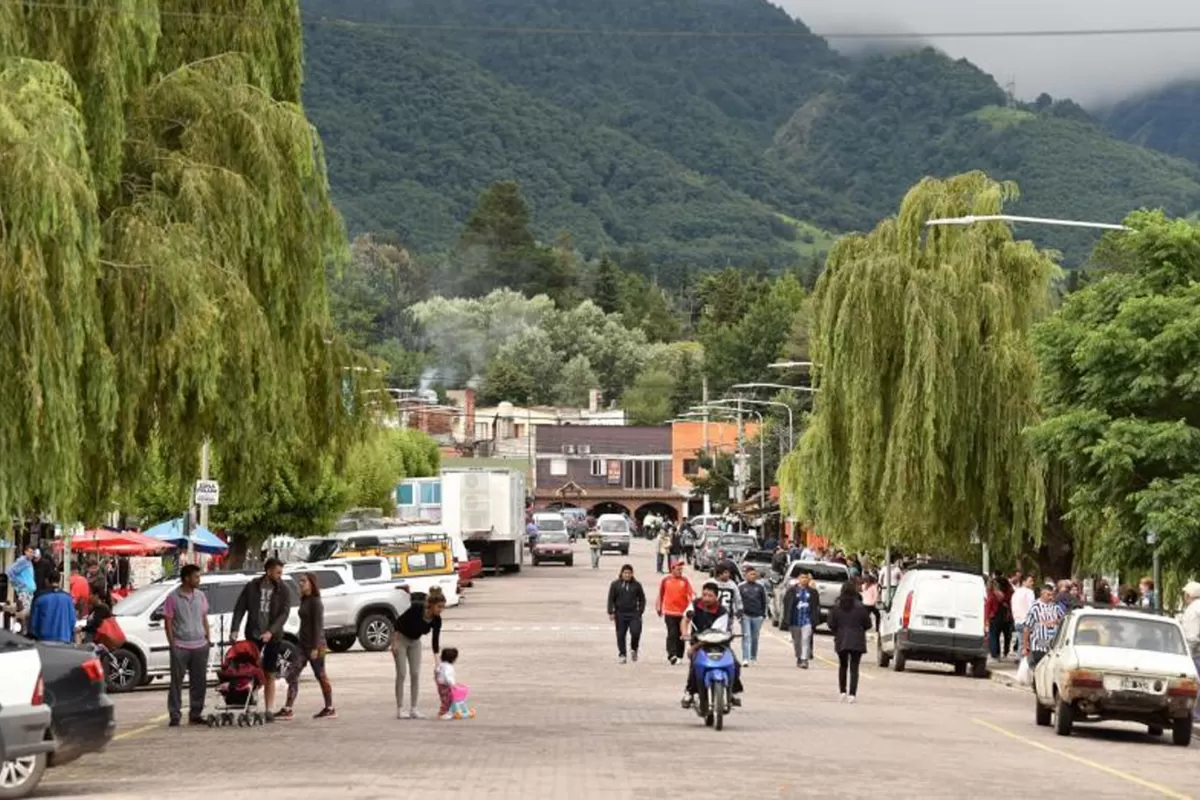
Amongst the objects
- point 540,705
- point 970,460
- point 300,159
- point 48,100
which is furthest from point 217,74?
point 970,460

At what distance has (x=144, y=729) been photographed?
26.1 metres

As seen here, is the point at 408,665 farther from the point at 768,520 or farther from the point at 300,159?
the point at 768,520

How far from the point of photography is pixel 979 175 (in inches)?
1938

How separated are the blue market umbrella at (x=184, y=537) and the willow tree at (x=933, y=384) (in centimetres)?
1331

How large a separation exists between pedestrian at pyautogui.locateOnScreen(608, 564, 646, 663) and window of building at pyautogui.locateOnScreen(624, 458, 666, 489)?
141769mm

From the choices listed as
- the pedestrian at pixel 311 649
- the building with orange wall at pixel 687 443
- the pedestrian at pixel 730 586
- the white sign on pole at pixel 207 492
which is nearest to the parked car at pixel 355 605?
the white sign on pole at pixel 207 492

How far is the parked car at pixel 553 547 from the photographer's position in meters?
101

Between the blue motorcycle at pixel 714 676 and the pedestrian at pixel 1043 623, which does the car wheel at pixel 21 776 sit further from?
the pedestrian at pixel 1043 623

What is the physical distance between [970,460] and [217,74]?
24.0m

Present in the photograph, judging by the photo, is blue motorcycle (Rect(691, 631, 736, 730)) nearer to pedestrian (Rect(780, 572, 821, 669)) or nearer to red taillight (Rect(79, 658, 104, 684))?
red taillight (Rect(79, 658, 104, 684))

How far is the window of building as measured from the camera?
596 feet

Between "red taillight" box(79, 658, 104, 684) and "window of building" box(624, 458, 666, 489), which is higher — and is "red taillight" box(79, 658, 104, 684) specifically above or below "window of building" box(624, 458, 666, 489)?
below

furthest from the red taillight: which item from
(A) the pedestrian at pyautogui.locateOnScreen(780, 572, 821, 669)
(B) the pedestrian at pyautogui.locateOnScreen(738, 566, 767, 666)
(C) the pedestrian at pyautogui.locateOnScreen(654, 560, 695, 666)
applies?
(A) the pedestrian at pyautogui.locateOnScreen(780, 572, 821, 669)

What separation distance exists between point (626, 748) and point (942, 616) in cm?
1890
